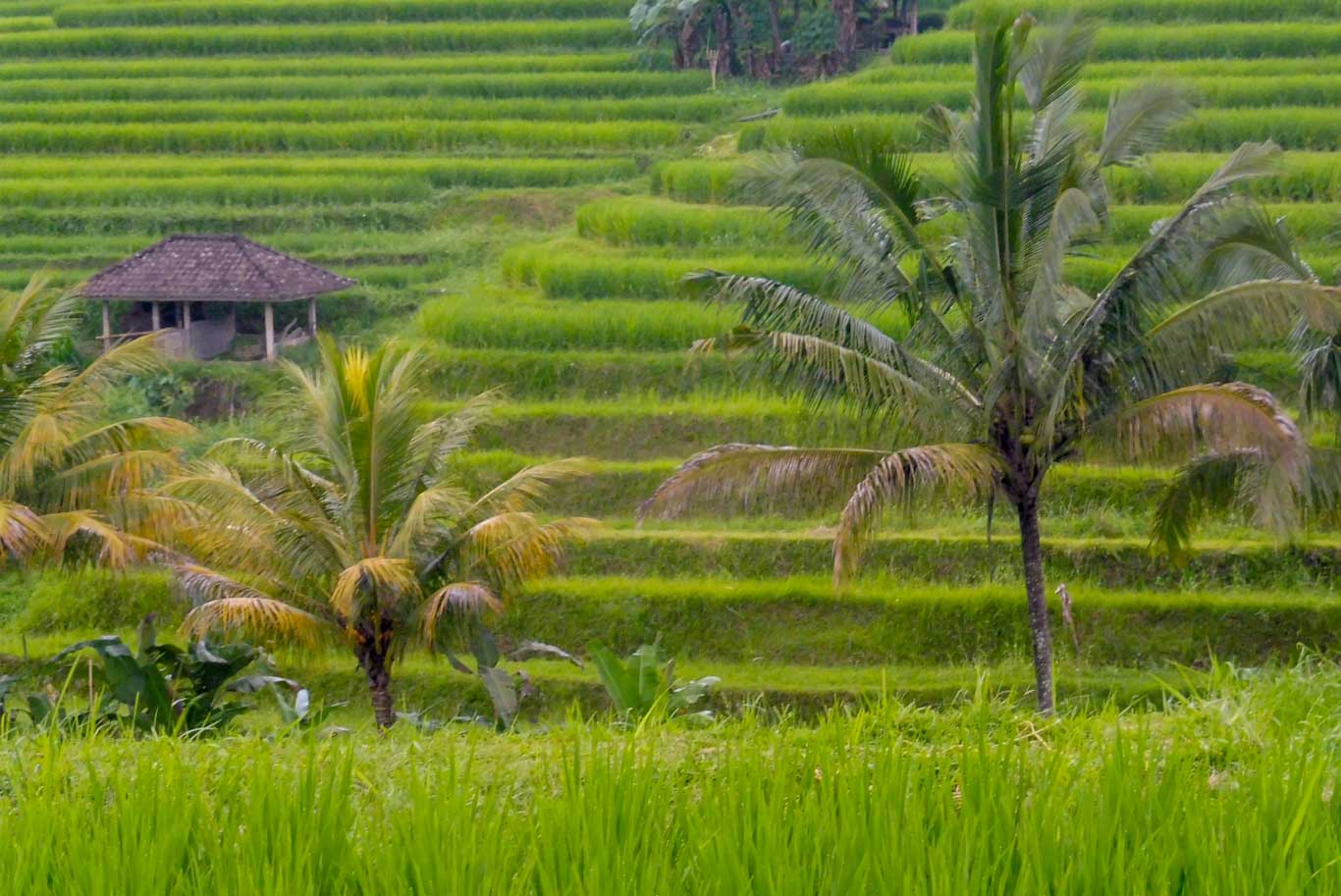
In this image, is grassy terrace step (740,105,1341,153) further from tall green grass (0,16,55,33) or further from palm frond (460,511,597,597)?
tall green grass (0,16,55,33)

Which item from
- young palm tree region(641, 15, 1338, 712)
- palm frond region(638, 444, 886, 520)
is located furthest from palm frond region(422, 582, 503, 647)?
young palm tree region(641, 15, 1338, 712)

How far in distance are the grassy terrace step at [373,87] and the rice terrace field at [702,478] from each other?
0.24ft

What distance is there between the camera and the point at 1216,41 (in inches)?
706

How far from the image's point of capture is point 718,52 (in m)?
22.7

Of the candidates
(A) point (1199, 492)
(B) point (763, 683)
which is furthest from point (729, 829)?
(B) point (763, 683)

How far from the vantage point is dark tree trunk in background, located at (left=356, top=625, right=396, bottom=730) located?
330 inches

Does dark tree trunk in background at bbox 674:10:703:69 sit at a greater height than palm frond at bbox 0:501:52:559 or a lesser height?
greater

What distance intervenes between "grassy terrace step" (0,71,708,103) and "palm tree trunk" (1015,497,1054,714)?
14.7 metres

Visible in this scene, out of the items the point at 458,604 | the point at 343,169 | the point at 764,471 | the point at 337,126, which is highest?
the point at 337,126

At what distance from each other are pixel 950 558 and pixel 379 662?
179 inches

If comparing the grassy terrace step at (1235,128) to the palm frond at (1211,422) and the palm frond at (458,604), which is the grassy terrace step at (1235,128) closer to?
the palm frond at (1211,422)

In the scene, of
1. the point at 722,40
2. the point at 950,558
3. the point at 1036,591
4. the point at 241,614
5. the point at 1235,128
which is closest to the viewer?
the point at 241,614

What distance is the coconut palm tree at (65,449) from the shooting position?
8.14 m

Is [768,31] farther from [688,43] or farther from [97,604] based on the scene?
[97,604]
